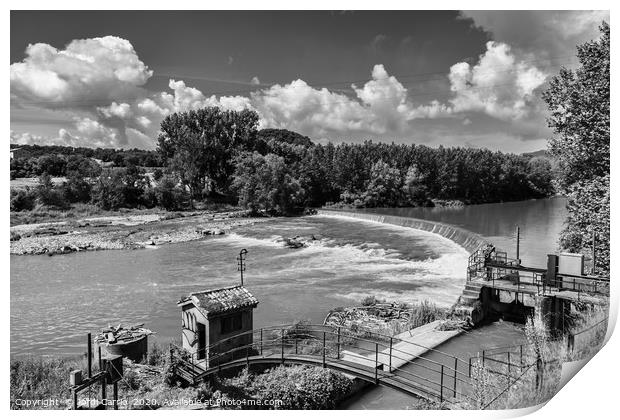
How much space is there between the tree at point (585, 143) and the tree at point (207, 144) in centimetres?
1868

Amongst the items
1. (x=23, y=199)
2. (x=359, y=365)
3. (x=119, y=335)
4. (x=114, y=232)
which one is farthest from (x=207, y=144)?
(x=359, y=365)

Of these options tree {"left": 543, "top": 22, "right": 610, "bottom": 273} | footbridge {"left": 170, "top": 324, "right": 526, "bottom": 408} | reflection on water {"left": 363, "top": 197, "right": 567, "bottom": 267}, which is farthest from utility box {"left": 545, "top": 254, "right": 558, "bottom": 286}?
reflection on water {"left": 363, "top": 197, "right": 567, "bottom": 267}

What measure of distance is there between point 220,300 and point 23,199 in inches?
211

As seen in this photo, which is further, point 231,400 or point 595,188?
point 595,188

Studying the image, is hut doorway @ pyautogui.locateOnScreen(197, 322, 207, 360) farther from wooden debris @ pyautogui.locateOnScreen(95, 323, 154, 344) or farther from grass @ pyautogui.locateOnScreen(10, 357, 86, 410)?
grass @ pyautogui.locateOnScreen(10, 357, 86, 410)

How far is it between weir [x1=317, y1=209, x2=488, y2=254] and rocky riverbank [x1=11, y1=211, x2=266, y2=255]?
562 centimetres

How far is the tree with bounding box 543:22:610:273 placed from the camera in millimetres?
7168

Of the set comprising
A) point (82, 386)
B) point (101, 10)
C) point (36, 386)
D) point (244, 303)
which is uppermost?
point (101, 10)

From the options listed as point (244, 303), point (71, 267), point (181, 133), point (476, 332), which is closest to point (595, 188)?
point (476, 332)

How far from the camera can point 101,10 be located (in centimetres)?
598

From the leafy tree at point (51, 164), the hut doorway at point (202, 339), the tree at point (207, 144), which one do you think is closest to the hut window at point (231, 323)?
the hut doorway at point (202, 339)

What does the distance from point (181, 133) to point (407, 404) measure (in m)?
22.8

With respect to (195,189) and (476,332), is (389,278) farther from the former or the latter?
(195,189)

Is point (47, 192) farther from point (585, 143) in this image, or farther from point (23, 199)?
point (585, 143)
